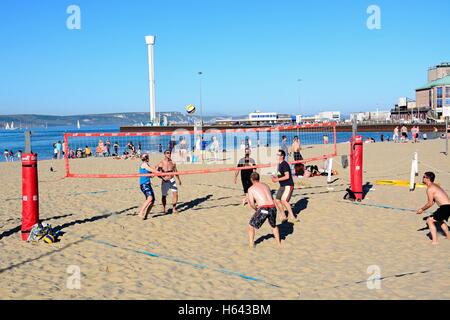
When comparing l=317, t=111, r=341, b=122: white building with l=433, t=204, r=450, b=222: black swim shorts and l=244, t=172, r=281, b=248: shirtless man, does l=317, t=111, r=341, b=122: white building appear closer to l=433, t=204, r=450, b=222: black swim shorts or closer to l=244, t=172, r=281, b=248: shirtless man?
Answer: l=433, t=204, r=450, b=222: black swim shorts

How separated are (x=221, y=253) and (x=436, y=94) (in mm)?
86750

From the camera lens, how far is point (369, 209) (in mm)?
10047

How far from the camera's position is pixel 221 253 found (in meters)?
6.97

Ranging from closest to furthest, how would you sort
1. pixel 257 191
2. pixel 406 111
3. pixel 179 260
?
pixel 179 260 < pixel 257 191 < pixel 406 111

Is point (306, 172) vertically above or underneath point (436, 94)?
underneath

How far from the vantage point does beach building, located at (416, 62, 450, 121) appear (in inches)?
3132

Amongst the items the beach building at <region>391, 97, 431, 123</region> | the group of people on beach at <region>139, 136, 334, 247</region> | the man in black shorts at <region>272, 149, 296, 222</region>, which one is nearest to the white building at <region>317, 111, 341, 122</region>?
the beach building at <region>391, 97, 431, 123</region>

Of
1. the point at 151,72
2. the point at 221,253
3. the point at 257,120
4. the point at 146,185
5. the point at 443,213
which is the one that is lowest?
the point at 221,253

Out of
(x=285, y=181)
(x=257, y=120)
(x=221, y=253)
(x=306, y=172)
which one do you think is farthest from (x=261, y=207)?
(x=257, y=120)

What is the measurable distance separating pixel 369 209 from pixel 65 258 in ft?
21.6

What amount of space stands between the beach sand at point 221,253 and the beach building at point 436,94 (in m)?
71.9

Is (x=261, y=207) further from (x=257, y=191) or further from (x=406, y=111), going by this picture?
(x=406, y=111)

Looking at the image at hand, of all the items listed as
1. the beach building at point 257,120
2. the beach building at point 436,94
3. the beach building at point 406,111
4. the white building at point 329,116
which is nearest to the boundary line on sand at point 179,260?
the beach building at point 436,94
